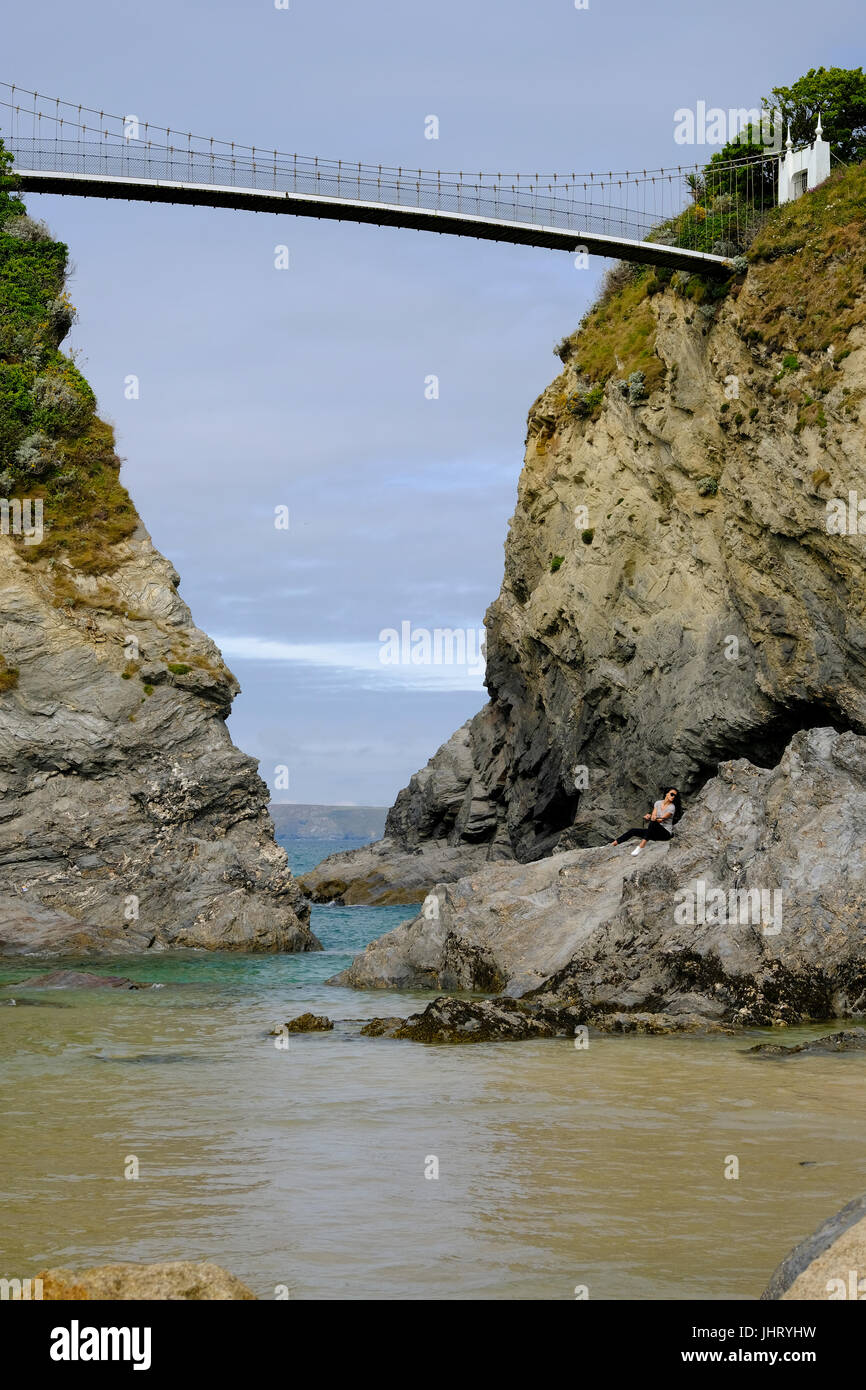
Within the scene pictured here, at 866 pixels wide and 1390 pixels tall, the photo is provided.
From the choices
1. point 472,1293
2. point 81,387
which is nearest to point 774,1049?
point 472,1293

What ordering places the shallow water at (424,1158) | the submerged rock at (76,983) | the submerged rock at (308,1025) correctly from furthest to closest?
1. the submerged rock at (76,983)
2. the submerged rock at (308,1025)
3. the shallow water at (424,1158)

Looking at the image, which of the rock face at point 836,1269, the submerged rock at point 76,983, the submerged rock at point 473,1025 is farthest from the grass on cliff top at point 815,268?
the rock face at point 836,1269

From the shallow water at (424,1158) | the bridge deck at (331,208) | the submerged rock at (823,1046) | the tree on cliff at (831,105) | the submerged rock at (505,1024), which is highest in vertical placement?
the tree on cliff at (831,105)

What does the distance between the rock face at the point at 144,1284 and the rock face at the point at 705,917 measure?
40.8 ft

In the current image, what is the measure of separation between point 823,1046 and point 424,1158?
22.6 ft

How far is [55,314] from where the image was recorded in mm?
38875

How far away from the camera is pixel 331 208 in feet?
128

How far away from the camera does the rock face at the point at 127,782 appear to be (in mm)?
30125

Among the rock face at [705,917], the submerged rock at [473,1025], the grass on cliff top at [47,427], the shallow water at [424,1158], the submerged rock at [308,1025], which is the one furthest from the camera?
the grass on cliff top at [47,427]

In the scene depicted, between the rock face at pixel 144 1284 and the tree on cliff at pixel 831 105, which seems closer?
the rock face at pixel 144 1284

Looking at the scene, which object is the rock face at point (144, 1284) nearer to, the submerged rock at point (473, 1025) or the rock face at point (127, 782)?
the submerged rock at point (473, 1025)

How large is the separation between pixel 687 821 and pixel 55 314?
28327mm

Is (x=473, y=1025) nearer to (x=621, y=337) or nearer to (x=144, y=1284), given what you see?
(x=144, y=1284)
